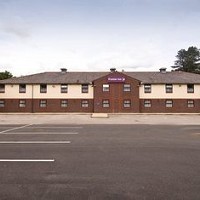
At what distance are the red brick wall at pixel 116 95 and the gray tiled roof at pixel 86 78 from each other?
7.01 feet

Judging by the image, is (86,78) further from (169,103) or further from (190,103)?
(190,103)

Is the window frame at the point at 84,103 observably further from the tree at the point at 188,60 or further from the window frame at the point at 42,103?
the tree at the point at 188,60

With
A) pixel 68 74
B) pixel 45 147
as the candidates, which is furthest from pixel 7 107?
pixel 45 147

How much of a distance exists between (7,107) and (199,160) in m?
45.3

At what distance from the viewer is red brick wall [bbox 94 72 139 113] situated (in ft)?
167

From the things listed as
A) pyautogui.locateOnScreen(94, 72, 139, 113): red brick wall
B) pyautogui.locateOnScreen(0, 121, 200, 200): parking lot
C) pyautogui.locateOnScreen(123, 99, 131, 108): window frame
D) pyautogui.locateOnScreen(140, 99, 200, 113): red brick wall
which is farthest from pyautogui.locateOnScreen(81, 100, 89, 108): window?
pyautogui.locateOnScreen(0, 121, 200, 200): parking lot

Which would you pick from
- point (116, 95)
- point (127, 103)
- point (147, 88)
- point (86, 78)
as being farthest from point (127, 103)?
point (86, 78)

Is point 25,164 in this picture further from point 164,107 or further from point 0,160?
point 164,107

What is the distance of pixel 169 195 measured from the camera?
6895 millimetres

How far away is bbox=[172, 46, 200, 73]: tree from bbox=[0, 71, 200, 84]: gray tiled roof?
167 feet

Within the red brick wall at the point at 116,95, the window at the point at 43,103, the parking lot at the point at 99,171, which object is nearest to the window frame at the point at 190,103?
the red brick wall at the point at 116,95

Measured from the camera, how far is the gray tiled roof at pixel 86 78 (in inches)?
2060

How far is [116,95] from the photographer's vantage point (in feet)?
167

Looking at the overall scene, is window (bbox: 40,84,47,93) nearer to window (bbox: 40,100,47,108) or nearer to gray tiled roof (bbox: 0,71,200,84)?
gray tiled roof (bbox: 0,71,200,84)
